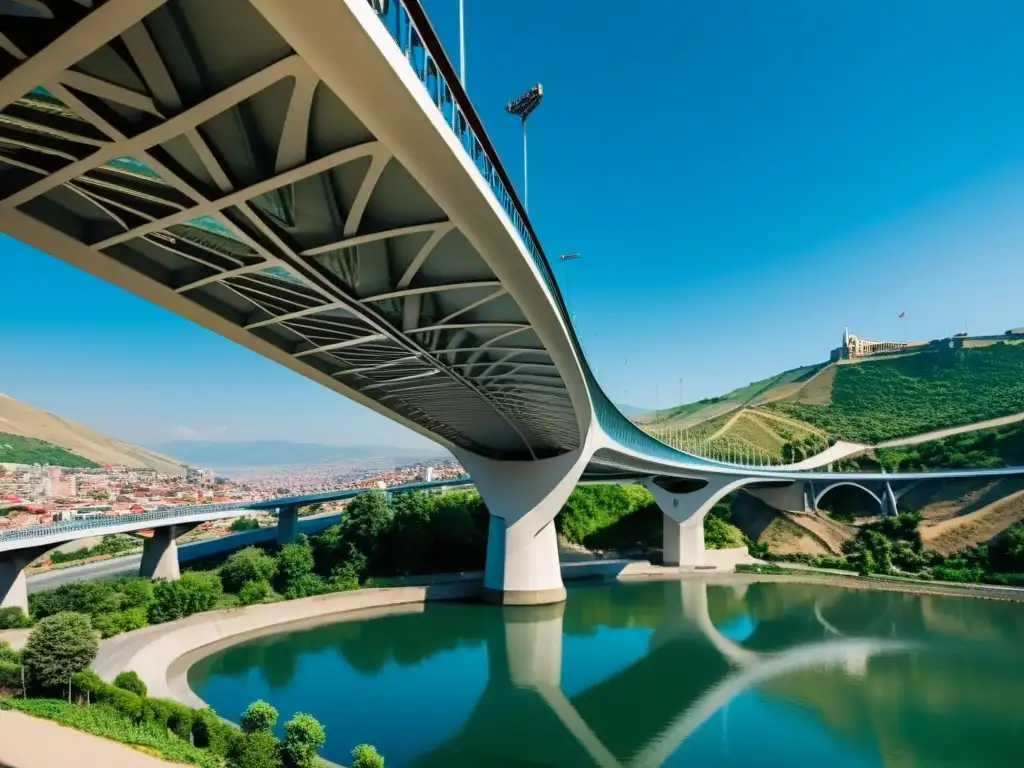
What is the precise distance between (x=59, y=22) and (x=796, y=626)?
3194 cm

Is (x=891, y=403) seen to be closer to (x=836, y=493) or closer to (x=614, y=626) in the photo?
(x=836, y=493)

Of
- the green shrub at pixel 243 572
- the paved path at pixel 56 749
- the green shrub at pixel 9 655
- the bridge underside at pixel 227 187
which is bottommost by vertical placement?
the paved path at pixel 56 749

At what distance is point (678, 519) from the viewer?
43.5 meters

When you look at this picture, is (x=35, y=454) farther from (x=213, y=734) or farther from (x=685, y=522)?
(x=213, y=734)

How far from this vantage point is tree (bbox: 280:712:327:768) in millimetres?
11836

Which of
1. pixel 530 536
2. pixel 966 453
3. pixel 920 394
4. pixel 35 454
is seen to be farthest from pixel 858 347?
pixel 35 454

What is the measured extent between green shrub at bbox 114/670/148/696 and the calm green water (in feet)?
8.61

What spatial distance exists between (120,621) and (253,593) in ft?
21.9

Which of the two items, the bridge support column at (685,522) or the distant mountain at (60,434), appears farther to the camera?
the distant mountain at (60,434)

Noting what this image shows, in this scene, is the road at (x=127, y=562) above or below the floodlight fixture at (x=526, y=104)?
below

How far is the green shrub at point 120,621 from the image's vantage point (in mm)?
21406

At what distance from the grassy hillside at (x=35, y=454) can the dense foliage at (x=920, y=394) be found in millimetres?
123423

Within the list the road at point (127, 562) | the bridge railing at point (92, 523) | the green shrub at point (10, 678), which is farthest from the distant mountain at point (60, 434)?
the green shrub at point (10, 678)

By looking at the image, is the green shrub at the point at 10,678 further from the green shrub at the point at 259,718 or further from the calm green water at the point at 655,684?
the green shrub at the point at 259,718
